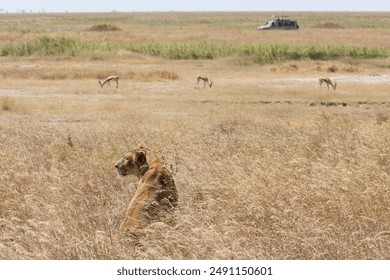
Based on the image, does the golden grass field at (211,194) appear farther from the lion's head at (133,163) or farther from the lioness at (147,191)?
the lion's head at (133,163)

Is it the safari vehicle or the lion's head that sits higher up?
the lion's head

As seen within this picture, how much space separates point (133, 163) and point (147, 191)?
2.31ft

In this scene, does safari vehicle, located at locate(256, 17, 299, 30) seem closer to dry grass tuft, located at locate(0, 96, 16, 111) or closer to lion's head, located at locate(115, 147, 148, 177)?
dry grass tuft, located at locate(0, 96, 16, 111)

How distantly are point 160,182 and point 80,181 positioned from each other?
4.82 ft

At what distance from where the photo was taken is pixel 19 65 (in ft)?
144

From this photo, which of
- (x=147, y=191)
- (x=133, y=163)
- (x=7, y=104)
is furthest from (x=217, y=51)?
(x=147, y=191)

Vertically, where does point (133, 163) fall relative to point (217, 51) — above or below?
above

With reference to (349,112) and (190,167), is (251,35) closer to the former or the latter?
(349,112)

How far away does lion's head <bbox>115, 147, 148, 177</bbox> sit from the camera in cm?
675

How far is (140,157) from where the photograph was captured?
6754 millimetres

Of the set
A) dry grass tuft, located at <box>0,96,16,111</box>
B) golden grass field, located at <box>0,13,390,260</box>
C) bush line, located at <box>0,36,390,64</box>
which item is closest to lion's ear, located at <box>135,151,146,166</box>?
golden grass field, located at <box>0,13,390,260</box>

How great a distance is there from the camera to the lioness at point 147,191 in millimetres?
5829

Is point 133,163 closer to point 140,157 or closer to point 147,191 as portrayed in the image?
point 140,157
